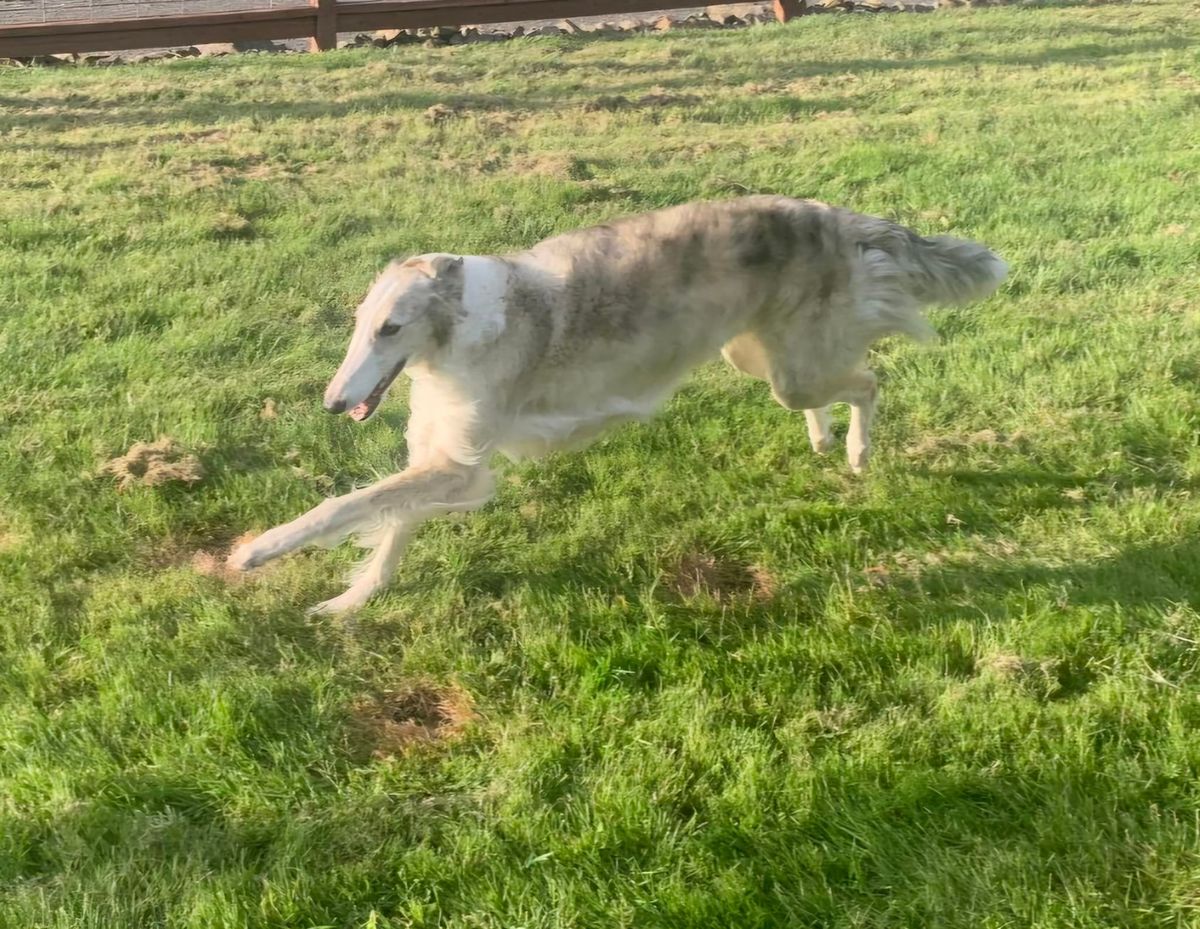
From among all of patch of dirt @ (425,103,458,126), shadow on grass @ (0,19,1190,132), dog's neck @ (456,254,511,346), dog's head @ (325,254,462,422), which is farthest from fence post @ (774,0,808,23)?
dog's head @ (325,254,462,422)

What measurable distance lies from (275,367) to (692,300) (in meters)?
2.55

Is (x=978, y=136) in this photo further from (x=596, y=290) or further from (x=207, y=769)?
→ (x=207, y=769)

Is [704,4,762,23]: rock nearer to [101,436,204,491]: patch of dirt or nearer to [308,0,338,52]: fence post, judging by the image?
[308,0,338,52]: fence post

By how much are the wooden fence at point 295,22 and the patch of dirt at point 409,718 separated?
40.2ft

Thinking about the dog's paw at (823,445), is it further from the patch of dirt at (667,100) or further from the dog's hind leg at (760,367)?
the patch of dirt at (667,100)

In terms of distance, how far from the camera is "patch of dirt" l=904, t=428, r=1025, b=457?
4.38m

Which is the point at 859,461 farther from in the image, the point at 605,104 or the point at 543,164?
the point at 605,104

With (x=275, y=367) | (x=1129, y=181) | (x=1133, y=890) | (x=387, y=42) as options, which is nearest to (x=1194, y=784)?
(x=1133, y=890)

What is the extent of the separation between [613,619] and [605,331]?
1138 millimetres

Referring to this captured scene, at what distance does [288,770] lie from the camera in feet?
9.22

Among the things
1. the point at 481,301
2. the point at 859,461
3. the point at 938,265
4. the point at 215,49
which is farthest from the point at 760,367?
the point at 215,49

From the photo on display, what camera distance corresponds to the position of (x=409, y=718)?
3.09 meters

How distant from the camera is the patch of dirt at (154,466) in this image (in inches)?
163

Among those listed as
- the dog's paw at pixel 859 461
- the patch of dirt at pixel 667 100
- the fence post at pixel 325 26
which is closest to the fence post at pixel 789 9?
the patch of dirt at pixel 667 100
